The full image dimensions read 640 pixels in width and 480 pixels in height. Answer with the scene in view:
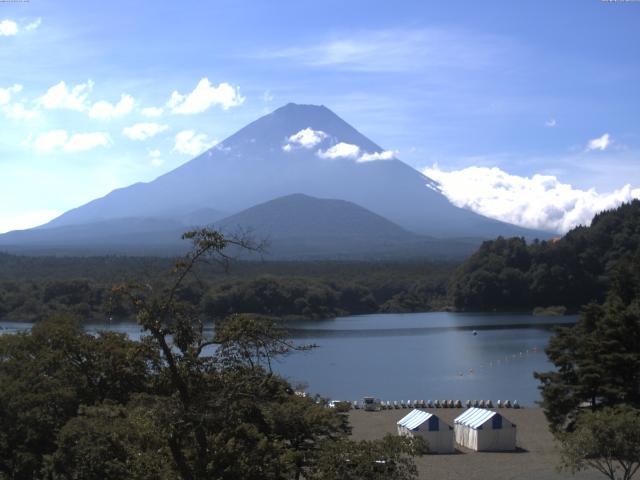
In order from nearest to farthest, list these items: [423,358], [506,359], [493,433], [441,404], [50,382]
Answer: [50,382] < [493,433] < [441,404] < [506,359] < [423,358]

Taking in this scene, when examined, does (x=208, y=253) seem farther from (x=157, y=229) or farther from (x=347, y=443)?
(x=157, y=229)

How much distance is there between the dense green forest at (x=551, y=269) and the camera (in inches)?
2103

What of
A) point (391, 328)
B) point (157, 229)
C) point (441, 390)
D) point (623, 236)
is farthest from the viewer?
point (157, 229)

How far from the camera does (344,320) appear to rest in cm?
5044

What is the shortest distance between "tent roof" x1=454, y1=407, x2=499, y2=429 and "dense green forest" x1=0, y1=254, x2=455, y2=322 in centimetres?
2091

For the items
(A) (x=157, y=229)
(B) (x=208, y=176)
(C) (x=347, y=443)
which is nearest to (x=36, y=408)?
(C) (x=347, y=443)

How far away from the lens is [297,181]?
6826 inches

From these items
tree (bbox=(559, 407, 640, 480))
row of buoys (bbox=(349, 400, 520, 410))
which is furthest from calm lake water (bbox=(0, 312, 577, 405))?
tree (bbox=(559, 407, 640, 480))

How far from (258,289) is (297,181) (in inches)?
4892

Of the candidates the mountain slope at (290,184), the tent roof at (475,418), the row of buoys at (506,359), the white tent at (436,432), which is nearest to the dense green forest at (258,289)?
the row of buoys at (506,359)

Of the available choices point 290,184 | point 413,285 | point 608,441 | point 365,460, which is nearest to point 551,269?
point 413,285

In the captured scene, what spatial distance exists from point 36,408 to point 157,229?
439 feet

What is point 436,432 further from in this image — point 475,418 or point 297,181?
point 297,181

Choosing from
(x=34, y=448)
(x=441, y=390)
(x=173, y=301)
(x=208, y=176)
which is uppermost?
(x=208, y=176)
